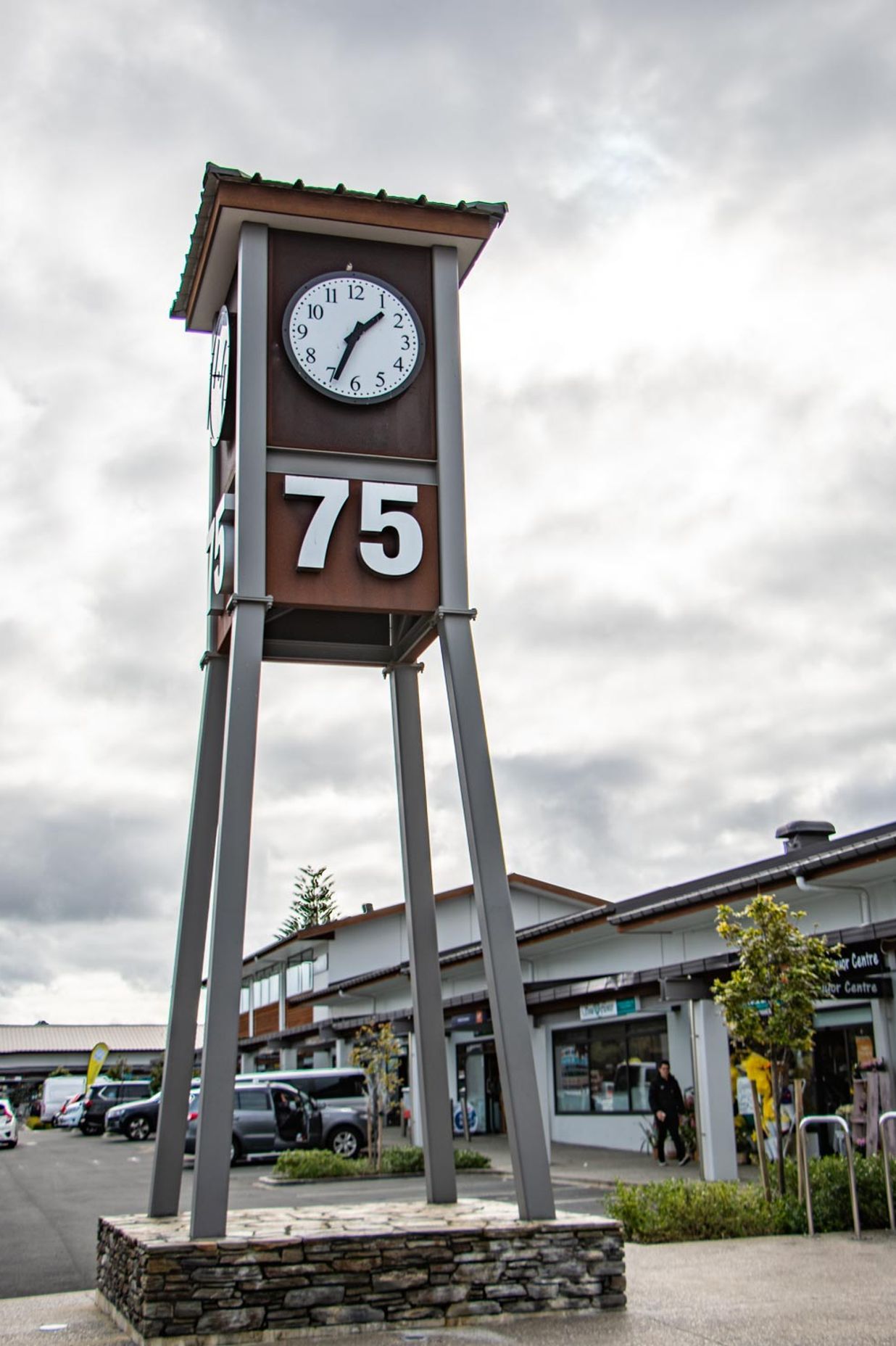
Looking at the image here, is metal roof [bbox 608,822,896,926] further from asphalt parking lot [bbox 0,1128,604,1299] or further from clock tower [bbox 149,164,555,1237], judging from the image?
clock tower [bbox 149,164,555,1237]

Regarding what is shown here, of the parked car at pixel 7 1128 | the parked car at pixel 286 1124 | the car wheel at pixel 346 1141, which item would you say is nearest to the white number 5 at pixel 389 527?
the parked car at pixel 286 1124

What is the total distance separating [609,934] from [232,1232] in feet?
64.4

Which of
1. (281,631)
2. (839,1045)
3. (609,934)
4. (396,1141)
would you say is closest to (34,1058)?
(396,1141)

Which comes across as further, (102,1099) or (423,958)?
(102,1099)

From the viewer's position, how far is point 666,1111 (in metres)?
22.8

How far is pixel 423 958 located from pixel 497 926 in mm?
1820

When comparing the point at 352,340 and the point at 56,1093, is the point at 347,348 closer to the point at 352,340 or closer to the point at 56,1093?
the point at 352,340

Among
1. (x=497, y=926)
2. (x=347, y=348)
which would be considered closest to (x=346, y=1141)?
(x=497, y=926)

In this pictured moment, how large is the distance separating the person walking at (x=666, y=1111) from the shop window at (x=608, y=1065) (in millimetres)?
3411

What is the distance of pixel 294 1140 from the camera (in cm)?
2878

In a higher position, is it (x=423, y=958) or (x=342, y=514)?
(x=342, y=514)

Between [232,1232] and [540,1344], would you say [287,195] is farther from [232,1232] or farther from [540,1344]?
[540,1344]

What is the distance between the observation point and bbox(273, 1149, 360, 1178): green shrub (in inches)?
917

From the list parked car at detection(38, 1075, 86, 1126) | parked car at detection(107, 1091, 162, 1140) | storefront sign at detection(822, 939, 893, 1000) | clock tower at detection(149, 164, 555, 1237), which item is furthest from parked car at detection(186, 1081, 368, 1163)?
parked car at detection(38, 1075, 86, 1126)
